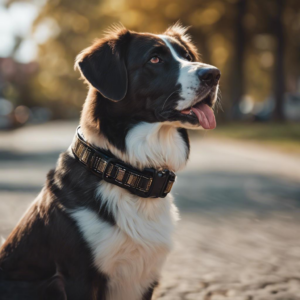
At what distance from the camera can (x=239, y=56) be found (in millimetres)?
28734

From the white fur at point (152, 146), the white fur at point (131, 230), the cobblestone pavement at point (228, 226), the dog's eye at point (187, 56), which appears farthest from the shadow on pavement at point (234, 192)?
the white fur at point (131, 230)

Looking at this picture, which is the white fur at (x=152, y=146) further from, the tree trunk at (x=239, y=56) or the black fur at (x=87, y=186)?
the tree trunk at (x=239, y=56)

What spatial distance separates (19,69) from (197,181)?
162 ft

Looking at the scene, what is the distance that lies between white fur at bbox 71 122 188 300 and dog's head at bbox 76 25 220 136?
0.57 ft

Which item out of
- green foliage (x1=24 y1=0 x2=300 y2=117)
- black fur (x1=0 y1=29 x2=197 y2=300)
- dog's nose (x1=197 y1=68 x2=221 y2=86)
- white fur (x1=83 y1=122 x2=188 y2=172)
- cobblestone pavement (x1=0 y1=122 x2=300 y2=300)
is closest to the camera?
black fur (x1=0 y1=29 x2=197 y2=300)

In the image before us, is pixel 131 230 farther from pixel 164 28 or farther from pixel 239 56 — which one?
pixel 239 56

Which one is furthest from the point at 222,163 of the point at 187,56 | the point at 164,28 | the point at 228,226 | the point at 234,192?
the point at 164,28

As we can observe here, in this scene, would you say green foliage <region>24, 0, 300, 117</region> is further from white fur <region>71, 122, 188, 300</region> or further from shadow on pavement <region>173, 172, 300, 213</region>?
white fur <region>71, 122, 188, 300</region>

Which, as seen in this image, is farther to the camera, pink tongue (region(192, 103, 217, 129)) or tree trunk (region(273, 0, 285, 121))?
tree trunk (region(273, 0, 285, 121))

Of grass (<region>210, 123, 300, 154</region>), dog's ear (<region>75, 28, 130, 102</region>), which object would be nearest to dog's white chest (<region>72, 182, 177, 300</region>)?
dog's ear (<region>75, 28, 130, 102</region>)

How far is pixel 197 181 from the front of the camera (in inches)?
388

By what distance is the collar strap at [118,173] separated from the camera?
3.07 meters

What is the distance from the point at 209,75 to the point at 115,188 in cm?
104

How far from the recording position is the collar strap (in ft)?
10.1
